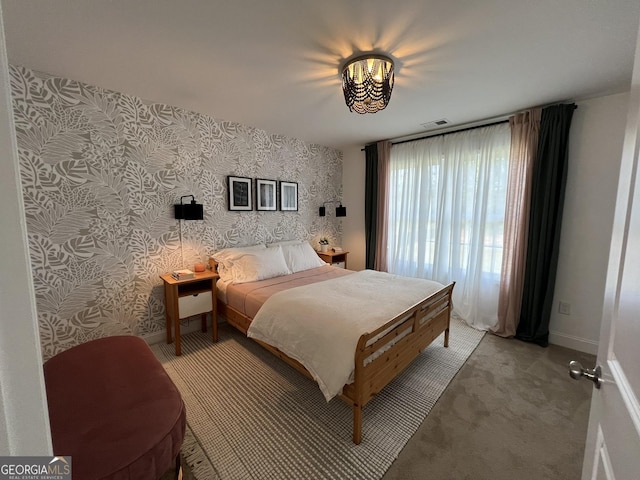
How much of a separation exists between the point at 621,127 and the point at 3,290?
386cm

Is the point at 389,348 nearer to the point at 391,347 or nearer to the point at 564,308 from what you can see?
the point at 391,347

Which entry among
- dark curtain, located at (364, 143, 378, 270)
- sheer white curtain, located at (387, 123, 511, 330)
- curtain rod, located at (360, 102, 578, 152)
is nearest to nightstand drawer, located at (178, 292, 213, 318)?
dark curtain, located at (364, 143, 378, 270)

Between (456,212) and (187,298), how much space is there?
3228 millimetres

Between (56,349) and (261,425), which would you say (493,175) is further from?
(56,349)

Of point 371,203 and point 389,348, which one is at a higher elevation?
point 371,203

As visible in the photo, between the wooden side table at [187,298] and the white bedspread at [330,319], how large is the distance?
2.42 feet

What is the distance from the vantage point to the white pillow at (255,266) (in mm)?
2910

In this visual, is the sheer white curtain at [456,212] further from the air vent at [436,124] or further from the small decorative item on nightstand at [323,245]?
the small decorative item on nightstand at [323,245]

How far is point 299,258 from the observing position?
3.46 meters

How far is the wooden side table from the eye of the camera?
8.20ft

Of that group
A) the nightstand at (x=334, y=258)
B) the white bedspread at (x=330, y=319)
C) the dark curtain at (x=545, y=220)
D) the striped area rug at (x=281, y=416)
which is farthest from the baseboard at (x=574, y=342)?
the nightstand at (x=334, y=258)

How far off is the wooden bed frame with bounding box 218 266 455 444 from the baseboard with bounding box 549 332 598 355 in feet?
3.81

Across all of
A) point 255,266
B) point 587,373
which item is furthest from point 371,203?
point 587,373

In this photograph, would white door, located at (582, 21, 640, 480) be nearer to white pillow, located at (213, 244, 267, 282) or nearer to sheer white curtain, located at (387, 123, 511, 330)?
sheer white curtain, located at (387, 123, 511, 330)
